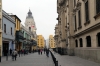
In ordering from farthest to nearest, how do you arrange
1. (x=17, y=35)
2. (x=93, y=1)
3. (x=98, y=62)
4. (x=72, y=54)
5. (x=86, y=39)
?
(x=17, y=35) → (x=72, y=54) → (x=86, y=39) → (x=93, y=1) → (x=98, y=62)

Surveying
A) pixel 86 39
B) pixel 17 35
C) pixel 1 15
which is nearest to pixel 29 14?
pixel 17 35

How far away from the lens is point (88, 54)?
20125 millimetres

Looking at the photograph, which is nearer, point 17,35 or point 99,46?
point 99,46

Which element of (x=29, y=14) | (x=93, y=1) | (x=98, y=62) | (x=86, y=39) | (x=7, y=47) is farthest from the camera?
(x=29, y=14)

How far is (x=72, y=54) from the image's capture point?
30.2 meters

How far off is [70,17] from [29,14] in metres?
110

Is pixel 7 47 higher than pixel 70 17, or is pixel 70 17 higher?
pixel 70 17

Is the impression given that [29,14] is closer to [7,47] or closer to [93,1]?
[7,47]

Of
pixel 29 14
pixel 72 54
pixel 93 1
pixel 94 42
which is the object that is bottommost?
pixel 72 54

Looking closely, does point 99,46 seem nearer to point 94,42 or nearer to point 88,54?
point 94,42

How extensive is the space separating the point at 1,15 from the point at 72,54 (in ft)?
44.1

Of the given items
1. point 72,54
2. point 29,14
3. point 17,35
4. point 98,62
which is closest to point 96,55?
point 98,62

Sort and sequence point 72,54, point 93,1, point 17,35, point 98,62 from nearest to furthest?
point 98,62 → point 93,1 → point 72,54 → point 17,35

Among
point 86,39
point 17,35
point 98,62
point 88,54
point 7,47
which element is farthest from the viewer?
point 17,35
